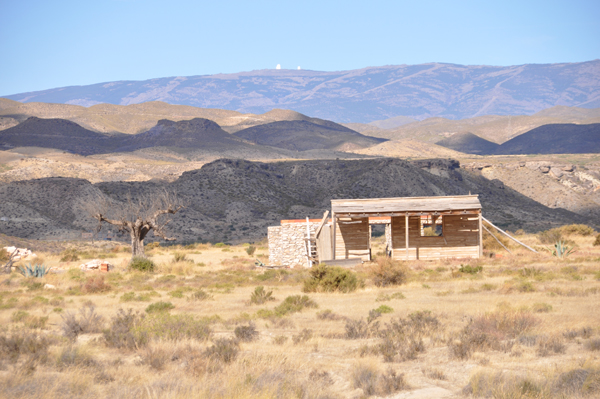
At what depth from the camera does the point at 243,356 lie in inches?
352

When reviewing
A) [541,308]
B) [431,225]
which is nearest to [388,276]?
[541,308]

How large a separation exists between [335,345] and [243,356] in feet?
6.45

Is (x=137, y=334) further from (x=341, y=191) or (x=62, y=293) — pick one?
(x=341, y=191)

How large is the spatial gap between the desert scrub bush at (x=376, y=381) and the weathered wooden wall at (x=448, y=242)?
2017cm

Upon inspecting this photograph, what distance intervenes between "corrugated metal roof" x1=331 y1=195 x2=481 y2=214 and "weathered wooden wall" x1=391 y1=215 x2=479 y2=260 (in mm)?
976

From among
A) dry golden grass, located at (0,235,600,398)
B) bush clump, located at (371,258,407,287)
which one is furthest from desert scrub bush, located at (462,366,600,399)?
bush clump, located at (371,258,407,287)

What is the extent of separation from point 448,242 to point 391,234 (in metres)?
2.76

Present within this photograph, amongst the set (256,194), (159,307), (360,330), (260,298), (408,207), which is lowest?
(256,194)

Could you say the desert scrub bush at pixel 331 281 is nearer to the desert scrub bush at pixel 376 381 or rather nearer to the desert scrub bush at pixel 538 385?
the desert scrub bush at pixel 376 381

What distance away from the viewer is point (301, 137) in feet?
562

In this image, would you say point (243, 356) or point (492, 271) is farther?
point (492, 271)

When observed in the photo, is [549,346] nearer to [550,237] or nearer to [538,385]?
[538,385]

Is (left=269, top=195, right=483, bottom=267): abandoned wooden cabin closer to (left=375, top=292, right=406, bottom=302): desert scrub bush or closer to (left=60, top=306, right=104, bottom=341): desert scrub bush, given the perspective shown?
(left=375, top=292, right=406, bottom=302): desert scrub bush

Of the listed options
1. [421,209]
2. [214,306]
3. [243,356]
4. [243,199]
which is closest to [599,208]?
[243,199]
